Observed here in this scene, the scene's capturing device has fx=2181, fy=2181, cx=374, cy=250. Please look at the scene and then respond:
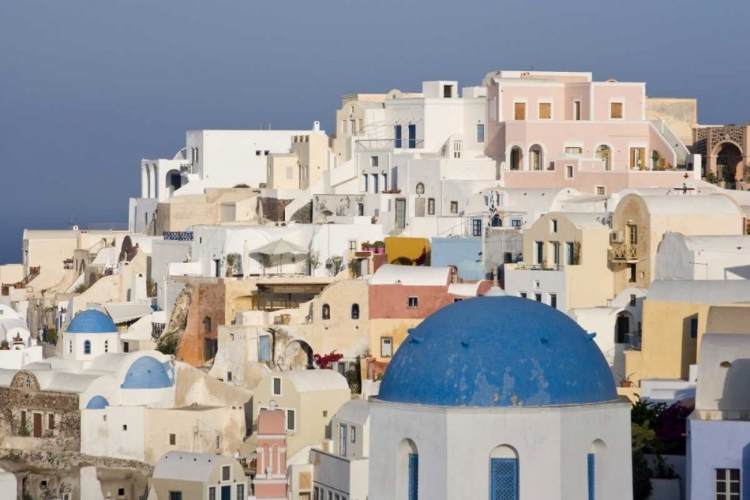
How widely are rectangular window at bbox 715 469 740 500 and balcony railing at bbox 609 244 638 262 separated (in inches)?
555

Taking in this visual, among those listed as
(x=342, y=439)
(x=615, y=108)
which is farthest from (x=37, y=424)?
(x=615, y=108)

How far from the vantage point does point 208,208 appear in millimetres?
54125

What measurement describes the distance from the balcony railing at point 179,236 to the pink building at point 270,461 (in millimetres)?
15808

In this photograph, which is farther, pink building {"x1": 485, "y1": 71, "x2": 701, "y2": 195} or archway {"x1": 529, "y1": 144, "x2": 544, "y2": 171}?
archway {"x1": 529, "y1": 144, "x2": 544, "y2": 171}

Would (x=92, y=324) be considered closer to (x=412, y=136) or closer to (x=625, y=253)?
(x=412, y=136)

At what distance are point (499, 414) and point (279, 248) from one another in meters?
26.8

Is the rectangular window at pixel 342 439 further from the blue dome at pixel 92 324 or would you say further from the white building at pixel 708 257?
the blue dome at pixel 92 324

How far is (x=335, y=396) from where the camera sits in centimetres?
3938

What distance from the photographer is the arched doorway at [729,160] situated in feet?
170

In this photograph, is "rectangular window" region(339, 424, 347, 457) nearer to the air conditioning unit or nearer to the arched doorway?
the air conditioning unit

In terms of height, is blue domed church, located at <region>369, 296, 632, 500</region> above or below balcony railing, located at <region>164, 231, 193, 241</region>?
below

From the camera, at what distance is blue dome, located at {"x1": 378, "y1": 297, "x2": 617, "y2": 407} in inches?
775

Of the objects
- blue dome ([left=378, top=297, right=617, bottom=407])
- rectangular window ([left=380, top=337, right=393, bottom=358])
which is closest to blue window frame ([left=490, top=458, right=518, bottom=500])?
blue dome ([left=378, top=297, right=617, bottom=407])

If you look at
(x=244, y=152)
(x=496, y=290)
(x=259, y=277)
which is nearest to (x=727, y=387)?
(x=496, y=290)
